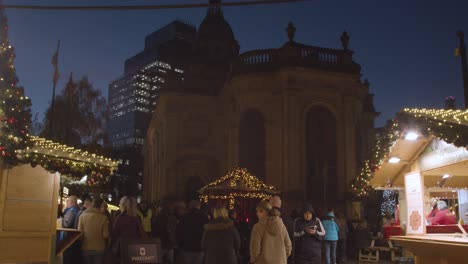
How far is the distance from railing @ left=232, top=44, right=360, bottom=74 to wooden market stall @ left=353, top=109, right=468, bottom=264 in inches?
746

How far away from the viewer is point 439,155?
938cm

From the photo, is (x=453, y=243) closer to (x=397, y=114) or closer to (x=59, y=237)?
(x=397, y=114)

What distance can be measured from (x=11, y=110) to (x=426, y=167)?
7.81 metres

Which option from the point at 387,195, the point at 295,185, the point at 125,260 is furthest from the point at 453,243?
the point at 387,195

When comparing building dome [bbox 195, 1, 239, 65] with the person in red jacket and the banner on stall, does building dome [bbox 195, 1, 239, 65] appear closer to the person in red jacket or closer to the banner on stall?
the person in red jacket

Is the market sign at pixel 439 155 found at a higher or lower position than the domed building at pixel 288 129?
lower

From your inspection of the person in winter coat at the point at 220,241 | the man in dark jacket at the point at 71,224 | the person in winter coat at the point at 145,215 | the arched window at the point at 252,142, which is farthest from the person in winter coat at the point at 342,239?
the arched window at the point at 252,142

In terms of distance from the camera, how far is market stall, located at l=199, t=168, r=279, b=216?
2164cm

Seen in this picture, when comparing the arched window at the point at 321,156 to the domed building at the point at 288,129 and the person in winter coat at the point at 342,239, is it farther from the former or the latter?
the person in winter coat at the point at 342,239

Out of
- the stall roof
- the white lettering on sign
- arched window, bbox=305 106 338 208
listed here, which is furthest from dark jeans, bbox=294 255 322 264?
arched window, bbox=305 106 338 208

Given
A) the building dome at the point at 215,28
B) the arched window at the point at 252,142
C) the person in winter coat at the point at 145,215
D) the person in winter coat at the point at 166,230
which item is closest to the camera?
the person in winter coat at the point at 166,230

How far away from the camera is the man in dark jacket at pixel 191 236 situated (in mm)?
9500

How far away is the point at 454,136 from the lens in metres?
7.56

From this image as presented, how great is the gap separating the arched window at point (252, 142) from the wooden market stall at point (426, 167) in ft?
61.8
